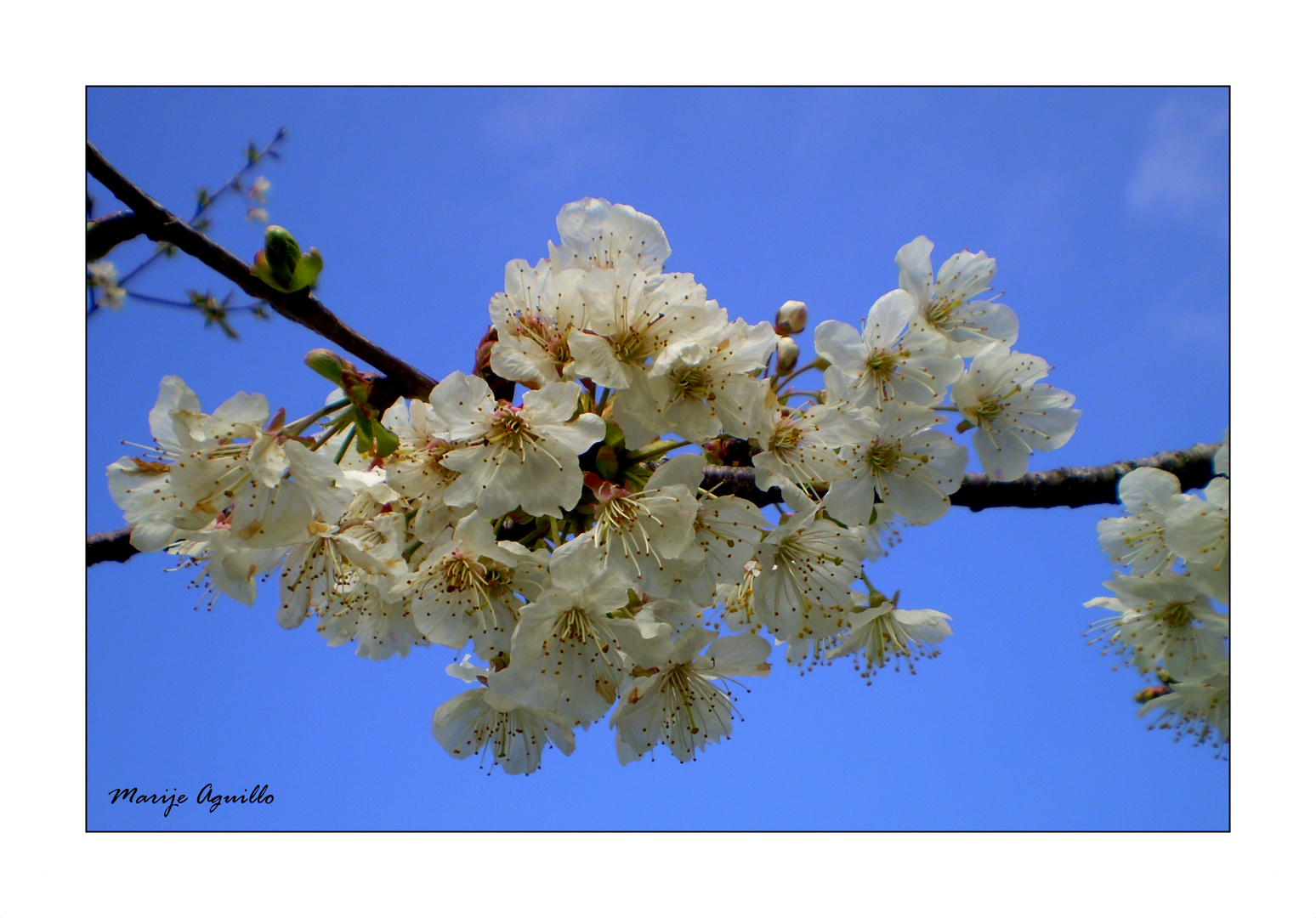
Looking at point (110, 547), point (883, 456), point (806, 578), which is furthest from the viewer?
point (110, 547)

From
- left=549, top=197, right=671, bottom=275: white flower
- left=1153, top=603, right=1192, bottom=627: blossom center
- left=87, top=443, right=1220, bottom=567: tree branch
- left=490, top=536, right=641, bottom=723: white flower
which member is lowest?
left=490, top=536, right=641, bottom=723: white flower

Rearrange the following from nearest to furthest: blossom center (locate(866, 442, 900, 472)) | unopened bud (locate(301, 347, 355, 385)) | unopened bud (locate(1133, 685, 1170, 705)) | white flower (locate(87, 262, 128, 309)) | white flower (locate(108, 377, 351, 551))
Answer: white flower (locate(108, 377, 351, 551)) → unopened bud (locate(301, 347, 355, 385)) → blossom center (locate(866, 442, 900, 472)) → unopened bud (locate(1133, 685, 1170, 705)) → white flower (locate(87, 262, 128, 309))

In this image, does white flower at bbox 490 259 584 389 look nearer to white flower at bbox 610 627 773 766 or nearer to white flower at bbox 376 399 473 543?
white flower at bbox 376 399 473 543

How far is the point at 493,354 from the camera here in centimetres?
159

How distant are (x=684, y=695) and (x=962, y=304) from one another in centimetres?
130

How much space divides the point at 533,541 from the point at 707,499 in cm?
46

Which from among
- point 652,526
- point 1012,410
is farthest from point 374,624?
point 1012,410

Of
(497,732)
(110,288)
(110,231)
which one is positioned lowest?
(497,732)

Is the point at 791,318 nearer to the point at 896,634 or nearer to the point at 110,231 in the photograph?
the point at 896,634

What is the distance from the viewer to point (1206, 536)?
190 centimetres

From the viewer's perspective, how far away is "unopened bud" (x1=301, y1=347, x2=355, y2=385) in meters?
1.66

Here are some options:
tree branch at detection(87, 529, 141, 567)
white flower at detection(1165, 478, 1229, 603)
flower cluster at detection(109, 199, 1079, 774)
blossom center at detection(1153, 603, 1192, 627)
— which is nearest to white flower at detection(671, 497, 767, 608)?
flower cluster at detection(109, 199, 1079, 774)

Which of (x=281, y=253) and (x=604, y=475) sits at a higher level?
(x=281, y=253)
